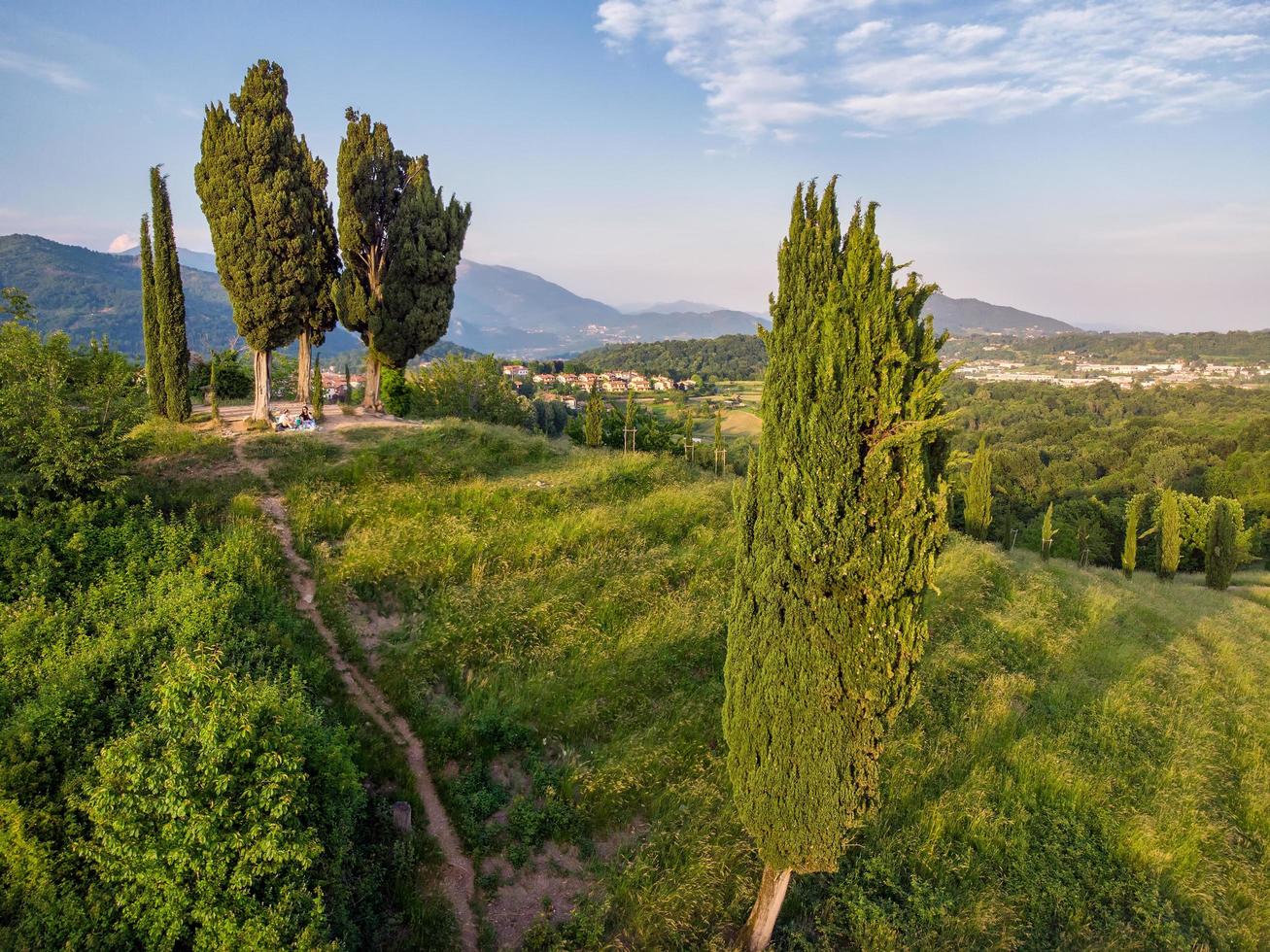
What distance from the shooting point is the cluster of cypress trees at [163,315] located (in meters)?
16.5

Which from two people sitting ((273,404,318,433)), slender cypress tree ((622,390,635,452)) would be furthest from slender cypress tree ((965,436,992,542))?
two people sitting ((273,404,318,433))

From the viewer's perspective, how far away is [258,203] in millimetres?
16016

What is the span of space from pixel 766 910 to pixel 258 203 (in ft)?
61.7

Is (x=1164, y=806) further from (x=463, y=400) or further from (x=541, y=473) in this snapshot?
(x=463, y=400)

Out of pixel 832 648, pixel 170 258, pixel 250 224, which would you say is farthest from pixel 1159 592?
pixel 170 258

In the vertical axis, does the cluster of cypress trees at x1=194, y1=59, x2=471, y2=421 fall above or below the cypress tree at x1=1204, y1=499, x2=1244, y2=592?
above

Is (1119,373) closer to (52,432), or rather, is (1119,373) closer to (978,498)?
(978,498)

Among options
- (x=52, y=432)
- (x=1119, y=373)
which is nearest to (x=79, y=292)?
(x=52, y=432)

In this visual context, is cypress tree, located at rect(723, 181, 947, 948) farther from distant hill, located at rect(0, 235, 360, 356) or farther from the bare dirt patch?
distant hill, located at rect(0, 235, 360, 356)

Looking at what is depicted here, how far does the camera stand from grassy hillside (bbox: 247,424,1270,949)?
7.06 m

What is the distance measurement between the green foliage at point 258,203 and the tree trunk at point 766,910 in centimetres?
1752

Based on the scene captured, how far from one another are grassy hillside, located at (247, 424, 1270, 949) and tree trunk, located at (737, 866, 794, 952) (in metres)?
0.37

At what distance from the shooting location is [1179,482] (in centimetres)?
5062

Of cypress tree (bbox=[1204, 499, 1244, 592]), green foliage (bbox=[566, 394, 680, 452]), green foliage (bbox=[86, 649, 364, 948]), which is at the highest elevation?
green foliage (bbox=[566, 394, 680, 452])
